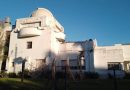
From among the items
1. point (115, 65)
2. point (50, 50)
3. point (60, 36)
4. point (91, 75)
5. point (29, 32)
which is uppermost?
point (29, 32)

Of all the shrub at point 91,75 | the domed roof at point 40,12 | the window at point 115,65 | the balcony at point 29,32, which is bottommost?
the shrub at point 91,75

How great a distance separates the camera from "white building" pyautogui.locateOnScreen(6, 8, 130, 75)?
103 ft

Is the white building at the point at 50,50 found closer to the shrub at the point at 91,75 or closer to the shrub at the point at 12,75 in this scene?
the shrub at the point at 12,75

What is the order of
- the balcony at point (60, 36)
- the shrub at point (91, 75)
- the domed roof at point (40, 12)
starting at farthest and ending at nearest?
the domed roof at point (40, 12), the balcony at point (60, 36), the shrub at point (91, 75)

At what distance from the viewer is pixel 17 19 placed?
119 feet

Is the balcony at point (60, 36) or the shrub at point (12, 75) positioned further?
the balcony at point (60, 36)

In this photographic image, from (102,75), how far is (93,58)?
121 inches

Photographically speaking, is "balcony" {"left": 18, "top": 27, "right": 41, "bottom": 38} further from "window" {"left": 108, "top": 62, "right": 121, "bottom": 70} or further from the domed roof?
"window" {"left": 108, "top": 62, "right": 121, "bottom": 70}

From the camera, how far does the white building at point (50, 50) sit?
31484mm

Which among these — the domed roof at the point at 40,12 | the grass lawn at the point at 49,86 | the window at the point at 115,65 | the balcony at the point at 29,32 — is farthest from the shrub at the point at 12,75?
the window at the point at 115,65

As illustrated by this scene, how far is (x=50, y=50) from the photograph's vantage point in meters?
32.0

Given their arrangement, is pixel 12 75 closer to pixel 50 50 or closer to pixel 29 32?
pixel 50 50

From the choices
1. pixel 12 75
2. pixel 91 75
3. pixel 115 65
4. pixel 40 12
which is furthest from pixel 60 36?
pixel 115 65

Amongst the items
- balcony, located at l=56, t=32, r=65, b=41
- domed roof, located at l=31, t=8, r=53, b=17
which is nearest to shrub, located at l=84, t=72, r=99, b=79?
balcony, located at l=56, t=32, r=65, b=41
